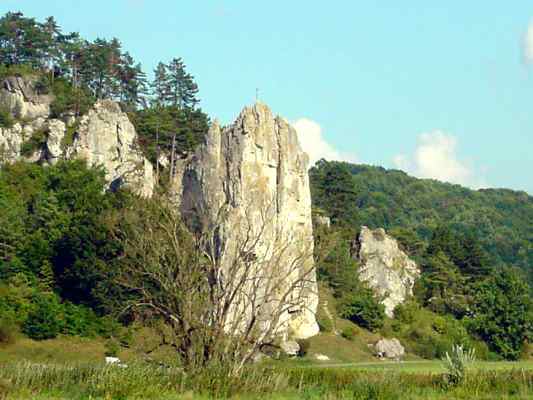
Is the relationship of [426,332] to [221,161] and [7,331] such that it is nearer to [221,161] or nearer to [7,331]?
[221,161]

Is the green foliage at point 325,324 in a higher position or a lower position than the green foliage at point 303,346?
higher

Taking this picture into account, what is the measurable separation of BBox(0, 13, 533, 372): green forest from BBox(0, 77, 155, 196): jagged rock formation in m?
1.96

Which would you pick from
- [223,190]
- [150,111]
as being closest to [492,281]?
[223,190]

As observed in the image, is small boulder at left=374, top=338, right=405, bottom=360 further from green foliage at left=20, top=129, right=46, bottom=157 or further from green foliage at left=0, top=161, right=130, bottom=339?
green foliage at left=20, top=129, right=46, bottom=157

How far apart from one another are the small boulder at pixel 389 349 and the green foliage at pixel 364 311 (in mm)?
3255

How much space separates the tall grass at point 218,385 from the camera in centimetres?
2483

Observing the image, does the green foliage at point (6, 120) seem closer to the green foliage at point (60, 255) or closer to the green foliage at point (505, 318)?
the green foliage at point (60, 255)

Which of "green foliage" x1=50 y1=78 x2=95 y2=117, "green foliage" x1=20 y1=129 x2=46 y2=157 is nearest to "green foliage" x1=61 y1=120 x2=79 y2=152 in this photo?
"green foliage" x1=20 y1=129 x2=46 y2=157

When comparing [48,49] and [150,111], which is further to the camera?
[48,49]

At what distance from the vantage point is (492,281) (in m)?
77.5

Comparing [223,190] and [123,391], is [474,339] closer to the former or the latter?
[223,190]

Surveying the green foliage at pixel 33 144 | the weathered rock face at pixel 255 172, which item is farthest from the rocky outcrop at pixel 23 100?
the weathered rock face at pixel 255 172

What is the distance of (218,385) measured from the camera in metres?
26.5

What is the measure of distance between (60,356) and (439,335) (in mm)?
31334
